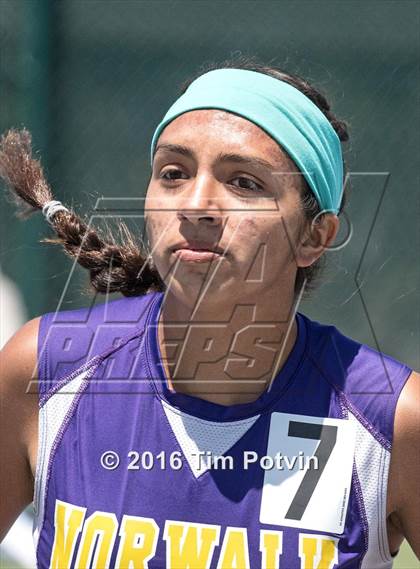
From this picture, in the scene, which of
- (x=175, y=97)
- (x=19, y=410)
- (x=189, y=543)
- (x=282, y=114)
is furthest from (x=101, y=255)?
(x=175, y=97)

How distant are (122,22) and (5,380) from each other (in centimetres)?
167

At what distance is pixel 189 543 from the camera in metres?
1.39

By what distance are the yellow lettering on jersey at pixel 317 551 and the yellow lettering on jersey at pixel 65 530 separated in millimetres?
309

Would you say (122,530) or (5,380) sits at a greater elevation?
(5,380)

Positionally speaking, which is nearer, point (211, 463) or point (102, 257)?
point (211, 463)

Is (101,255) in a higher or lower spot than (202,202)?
higher

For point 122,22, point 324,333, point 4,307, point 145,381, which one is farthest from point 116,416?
point 122,22

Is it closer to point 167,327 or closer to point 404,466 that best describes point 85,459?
point 167,327

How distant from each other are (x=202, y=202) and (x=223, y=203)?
3 cm

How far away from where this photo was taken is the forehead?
1381mm

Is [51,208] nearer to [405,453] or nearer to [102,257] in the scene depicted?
[102,257]

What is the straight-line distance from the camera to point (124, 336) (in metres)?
1.51

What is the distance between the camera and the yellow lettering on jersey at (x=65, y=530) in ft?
4.67

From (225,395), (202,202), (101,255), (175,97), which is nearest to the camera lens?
(202,202)
